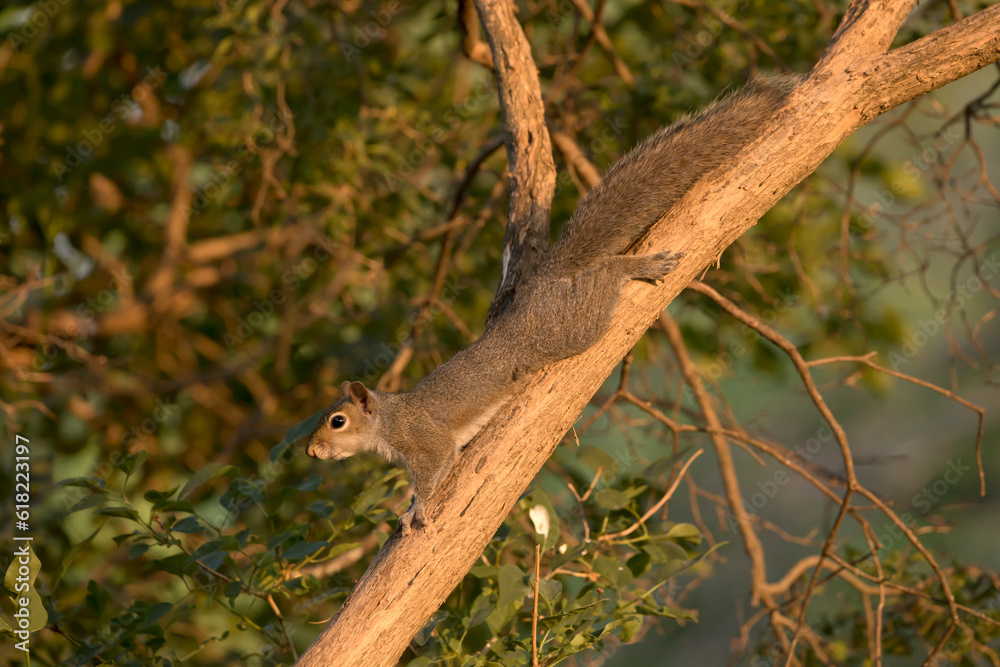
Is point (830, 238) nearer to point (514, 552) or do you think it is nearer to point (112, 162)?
point (514, 552)

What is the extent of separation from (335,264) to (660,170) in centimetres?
212

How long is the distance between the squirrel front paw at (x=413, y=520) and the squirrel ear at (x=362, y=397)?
2.04ft

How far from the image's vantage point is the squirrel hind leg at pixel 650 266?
1893 millimetres

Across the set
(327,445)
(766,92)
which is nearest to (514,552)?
(327,445)

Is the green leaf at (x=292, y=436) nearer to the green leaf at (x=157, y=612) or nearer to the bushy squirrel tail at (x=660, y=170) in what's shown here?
the green leaf at (x=157, y=612)

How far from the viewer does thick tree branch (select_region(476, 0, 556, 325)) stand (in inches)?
83.3
